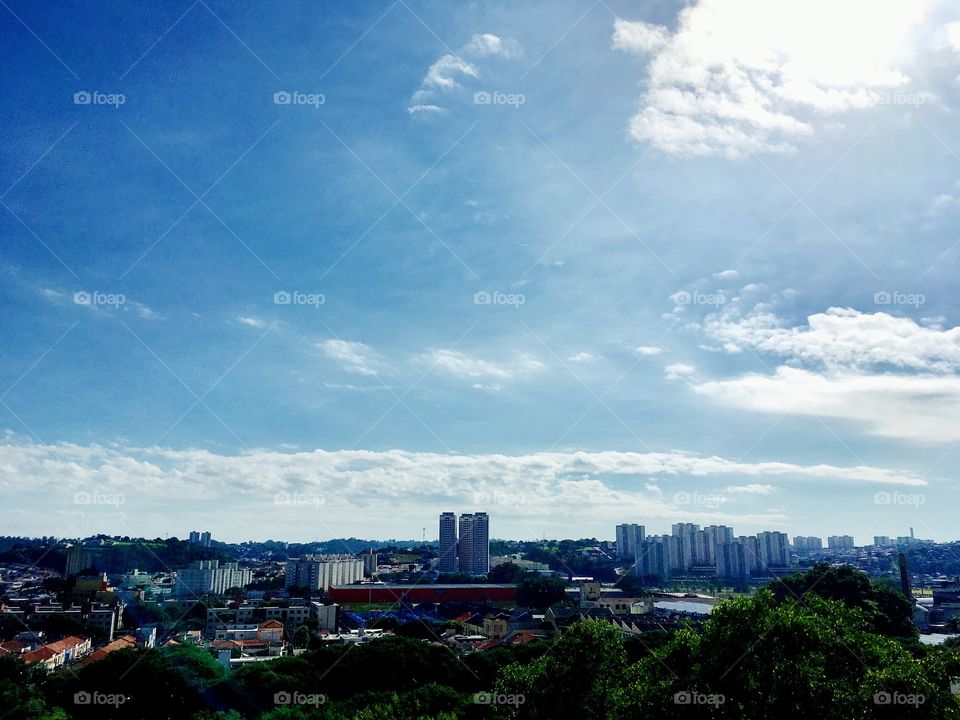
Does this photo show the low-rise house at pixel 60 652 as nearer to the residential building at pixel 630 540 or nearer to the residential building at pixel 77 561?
the residential building at pixel 77 561

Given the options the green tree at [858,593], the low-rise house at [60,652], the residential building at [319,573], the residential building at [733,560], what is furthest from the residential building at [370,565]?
the green tree at [858,593]

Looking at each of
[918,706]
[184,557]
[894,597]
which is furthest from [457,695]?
[184,557]
